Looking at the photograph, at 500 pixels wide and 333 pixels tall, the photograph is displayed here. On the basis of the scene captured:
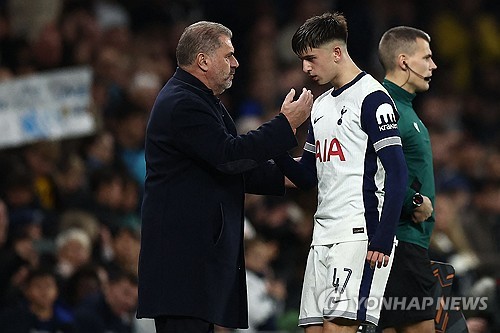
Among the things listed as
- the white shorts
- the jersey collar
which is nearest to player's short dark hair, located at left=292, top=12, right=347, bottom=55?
the jersey collar

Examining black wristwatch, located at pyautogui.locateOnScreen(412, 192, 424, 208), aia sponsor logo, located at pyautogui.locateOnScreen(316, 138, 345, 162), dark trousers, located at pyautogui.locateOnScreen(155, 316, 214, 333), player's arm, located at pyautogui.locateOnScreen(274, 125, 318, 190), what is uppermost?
aia sponsor logo, located at pyautogui.locateOnScreen(316, 138, 345, 162)

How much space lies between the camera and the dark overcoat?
20.0ft

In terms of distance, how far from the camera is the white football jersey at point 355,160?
20.1ft

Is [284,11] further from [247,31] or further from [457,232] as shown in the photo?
[457,232]

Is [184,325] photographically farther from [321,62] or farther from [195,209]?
[321,62]

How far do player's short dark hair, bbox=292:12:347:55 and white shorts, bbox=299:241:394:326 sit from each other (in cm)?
101

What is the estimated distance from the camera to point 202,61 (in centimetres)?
636

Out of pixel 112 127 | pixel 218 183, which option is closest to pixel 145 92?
pixel 112 127

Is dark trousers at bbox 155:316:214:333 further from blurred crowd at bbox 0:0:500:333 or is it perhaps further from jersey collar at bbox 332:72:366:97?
blurred crowd at bbox 0:0:500:333

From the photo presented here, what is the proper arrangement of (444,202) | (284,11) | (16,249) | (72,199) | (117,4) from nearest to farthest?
(16,249), (72,199), (444,202), (117,4), (284,11)

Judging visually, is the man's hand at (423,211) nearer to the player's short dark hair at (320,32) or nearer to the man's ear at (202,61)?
the player's short dark hair at (320,32)

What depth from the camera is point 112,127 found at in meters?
11.7

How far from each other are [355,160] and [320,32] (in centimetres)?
66

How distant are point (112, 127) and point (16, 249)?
2.72 metres
